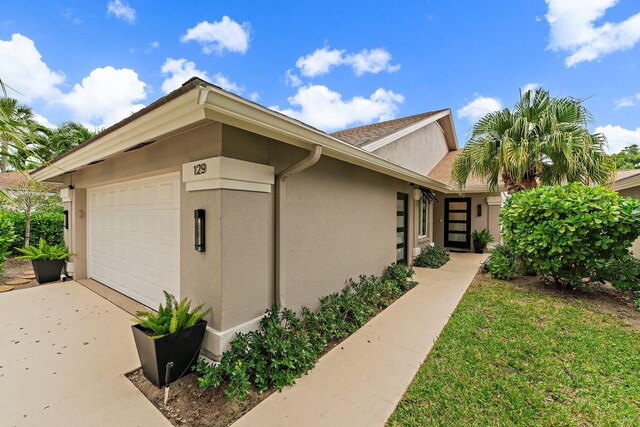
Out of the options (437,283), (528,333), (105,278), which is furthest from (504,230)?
(105,278)

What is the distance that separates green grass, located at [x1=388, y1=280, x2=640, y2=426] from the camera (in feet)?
8.57

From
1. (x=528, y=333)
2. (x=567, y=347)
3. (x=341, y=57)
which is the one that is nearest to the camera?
(x=567, y=347)

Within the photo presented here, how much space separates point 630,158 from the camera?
2598 centimetres

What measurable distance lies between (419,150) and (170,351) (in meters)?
10.7

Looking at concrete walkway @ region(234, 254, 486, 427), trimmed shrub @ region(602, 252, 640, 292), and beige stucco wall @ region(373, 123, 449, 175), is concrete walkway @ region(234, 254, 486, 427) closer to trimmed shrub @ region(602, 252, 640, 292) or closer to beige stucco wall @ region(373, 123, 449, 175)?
trimmed shrub @ region(602, 252, 640, 292)

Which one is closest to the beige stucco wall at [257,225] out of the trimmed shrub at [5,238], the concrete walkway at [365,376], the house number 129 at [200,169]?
the house number 129 at [200,169]

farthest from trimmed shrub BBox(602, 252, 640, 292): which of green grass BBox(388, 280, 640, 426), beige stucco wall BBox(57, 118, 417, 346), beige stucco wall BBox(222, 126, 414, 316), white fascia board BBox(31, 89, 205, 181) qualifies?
white fascia board BBox(31, 89, 205, 181)

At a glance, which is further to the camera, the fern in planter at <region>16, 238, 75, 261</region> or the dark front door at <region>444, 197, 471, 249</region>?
the dark front door at <region>444, 197, 471, 249</region>

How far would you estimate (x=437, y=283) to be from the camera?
23.2 feet

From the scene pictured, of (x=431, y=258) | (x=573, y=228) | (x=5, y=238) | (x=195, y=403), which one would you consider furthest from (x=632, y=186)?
(x=5, y=238)

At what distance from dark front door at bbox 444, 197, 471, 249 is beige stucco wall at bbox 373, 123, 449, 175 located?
6.36ft

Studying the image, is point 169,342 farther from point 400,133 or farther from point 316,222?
point 400,133

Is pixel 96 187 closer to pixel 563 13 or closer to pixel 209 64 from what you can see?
pixel 209 64

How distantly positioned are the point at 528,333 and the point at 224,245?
4.69m
